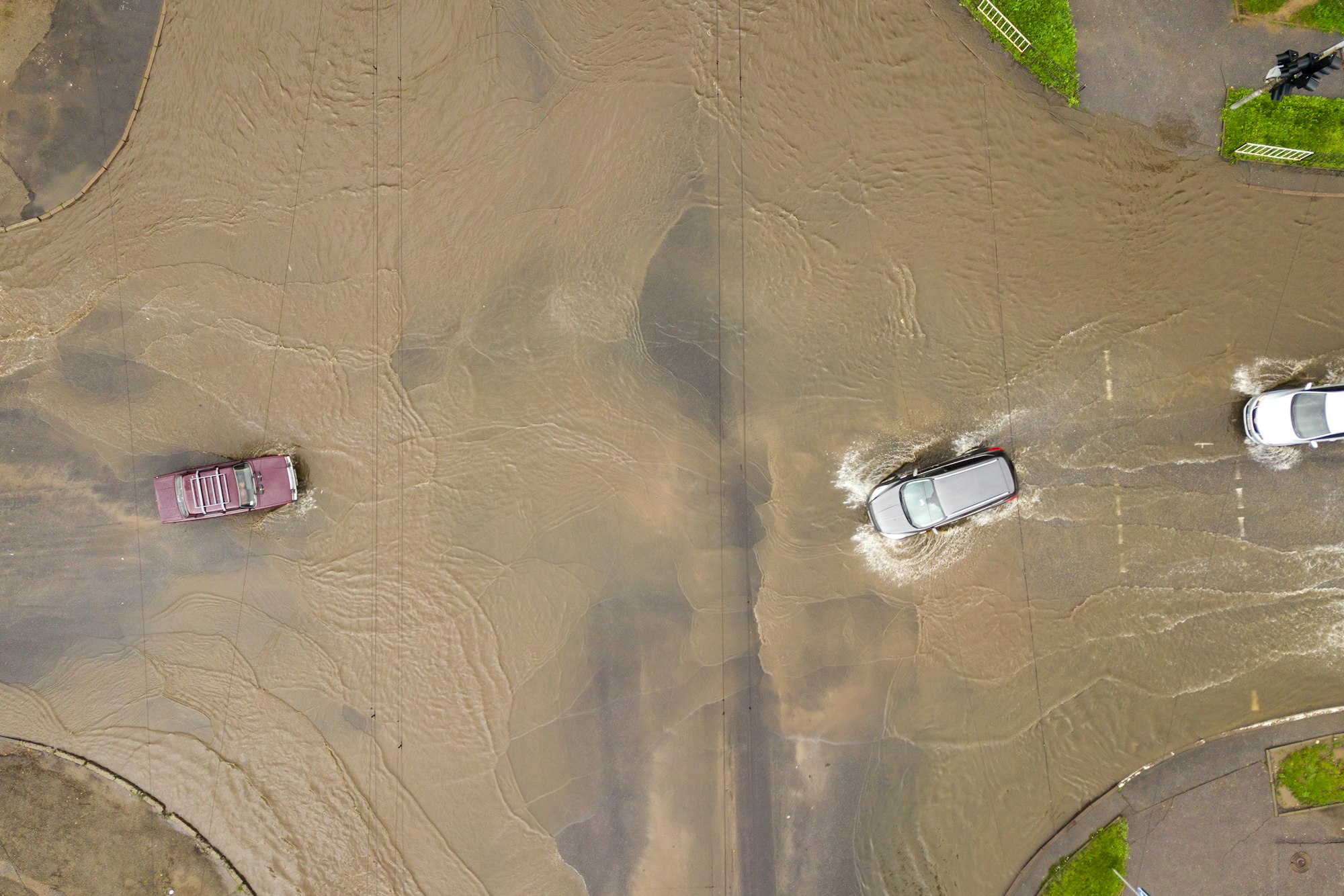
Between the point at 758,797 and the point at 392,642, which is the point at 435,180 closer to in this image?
the point at 392,642

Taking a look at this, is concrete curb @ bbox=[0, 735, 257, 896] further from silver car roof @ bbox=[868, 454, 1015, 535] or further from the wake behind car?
silver car roof @ bbox=[868, 454, 1015, 535]

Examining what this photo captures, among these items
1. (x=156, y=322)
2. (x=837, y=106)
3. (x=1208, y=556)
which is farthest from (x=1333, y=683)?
(x=156, y=322)

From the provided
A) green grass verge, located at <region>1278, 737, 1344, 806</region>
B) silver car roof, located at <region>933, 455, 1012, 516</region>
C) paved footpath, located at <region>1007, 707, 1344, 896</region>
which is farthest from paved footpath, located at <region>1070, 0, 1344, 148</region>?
green grass verge, located at <region>1278, 737, 1344, 806</region>

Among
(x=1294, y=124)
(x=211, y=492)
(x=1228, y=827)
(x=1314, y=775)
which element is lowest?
(x=1228, y=827)

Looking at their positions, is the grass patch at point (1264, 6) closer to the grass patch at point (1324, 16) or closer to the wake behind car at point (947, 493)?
the grass patch at point (1324, 16)

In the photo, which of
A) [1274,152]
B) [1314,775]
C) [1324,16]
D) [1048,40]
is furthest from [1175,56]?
[1314,775]

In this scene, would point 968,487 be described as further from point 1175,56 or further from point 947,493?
point 1175,56

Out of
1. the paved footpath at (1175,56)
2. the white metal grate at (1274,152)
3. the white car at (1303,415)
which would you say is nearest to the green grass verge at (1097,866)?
the white car at (1303,415)
